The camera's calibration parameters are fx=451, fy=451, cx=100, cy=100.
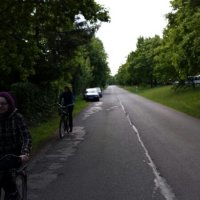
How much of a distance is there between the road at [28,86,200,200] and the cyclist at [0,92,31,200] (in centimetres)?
241

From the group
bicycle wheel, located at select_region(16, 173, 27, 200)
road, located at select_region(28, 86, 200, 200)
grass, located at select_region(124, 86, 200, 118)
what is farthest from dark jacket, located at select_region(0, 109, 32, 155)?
grass, located at select_region(124, 86, 200, 118)

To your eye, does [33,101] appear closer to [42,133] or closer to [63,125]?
[42,133]

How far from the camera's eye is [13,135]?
523 centimetres

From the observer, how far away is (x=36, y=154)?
1275cm

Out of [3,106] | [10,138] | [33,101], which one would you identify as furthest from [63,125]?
[3,106]

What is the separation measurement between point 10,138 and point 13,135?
0.05 m

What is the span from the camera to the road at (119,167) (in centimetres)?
776

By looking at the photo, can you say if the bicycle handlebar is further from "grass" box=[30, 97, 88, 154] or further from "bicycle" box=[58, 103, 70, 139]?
"bicycle" box=[58, 103, 70, 139]

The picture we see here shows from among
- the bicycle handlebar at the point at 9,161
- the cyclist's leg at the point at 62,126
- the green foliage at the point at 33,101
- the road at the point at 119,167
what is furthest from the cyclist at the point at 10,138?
the green foliage at the point at 33,101

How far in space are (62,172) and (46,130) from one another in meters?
9.74

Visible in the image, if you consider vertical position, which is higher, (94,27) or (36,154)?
(94,27)

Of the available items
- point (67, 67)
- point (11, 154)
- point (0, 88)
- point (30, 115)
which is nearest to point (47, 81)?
point (67, 67)

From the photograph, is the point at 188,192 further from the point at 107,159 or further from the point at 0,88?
the point at 0,88

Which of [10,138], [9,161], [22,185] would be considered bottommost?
[22,185]
